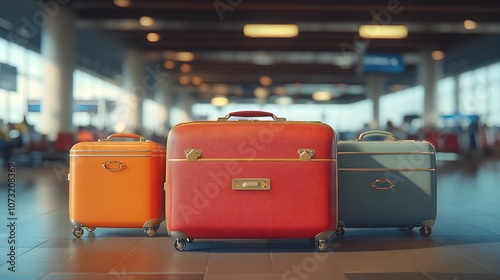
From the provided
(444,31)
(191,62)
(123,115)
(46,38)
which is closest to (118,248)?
(46,38)

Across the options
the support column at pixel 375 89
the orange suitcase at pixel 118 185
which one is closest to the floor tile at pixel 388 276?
the orange suitcase at pixel 118 185

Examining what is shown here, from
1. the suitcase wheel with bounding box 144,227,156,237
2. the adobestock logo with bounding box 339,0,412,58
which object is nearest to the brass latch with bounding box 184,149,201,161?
the suitcase wheel with bounding box 144,227,156,237

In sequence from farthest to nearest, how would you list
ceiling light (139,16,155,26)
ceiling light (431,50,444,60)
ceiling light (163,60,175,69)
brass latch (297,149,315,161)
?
1. ceiling light (163,60,175,69)
2. ceiling light (431,50,444,60)
3. ceiling light (139,16,155,26)
4. brass latch (297,149,315,161)

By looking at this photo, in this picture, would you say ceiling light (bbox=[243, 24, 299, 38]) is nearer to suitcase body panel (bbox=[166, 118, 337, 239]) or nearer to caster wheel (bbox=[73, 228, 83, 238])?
caster wheel (bbox=[73, 228, 83, 238])

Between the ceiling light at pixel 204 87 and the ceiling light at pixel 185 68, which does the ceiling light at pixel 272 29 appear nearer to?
the ceiling light at pixel 185 68

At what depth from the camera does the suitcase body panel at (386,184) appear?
4023 millimetres

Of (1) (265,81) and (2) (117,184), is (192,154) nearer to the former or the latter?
(2) (117,184)

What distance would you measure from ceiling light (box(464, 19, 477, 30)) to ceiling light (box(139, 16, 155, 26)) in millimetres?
11582

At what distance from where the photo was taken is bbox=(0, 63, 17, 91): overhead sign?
11.1m

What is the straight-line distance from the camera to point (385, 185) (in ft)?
13.4

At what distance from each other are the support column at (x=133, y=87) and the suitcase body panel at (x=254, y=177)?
21669mm

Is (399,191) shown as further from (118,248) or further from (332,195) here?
(118,248)

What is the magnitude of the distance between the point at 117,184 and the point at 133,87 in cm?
2254

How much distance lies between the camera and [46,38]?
16438 millimetres
